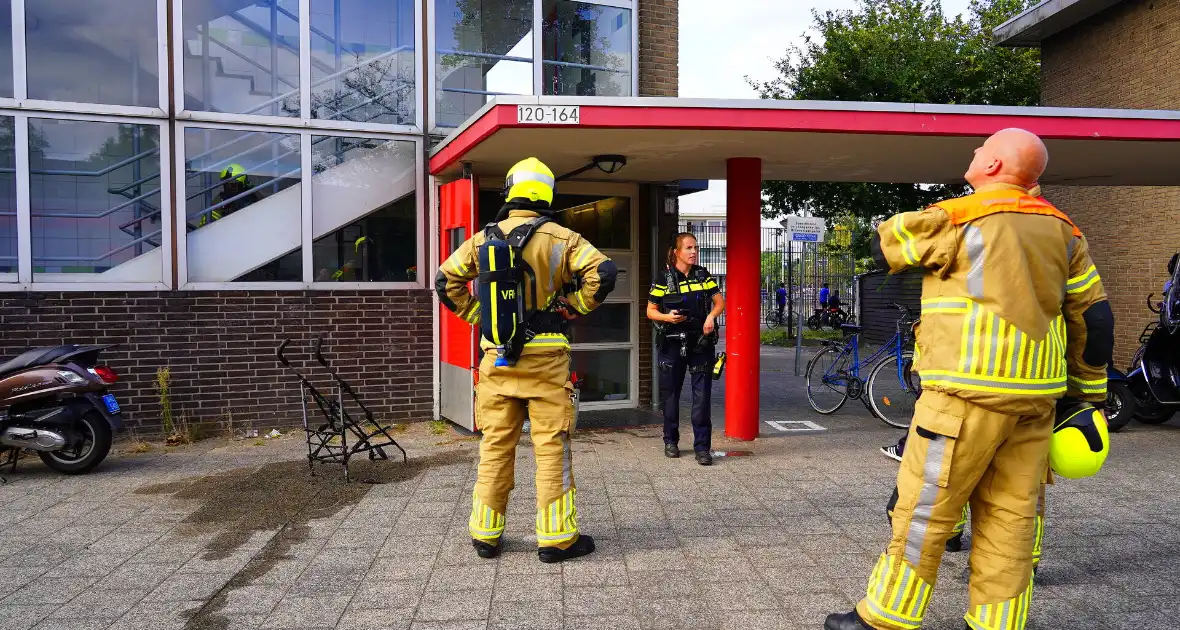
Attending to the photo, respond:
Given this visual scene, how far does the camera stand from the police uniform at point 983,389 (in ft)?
9.79

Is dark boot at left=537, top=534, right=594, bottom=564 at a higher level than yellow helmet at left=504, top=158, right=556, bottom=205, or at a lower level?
lower

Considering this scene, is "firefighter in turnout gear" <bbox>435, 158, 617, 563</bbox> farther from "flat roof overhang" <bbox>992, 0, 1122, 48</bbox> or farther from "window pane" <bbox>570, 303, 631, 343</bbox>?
"flat roof overhang" <bbox>992, 0, 1122, 48</bbox>

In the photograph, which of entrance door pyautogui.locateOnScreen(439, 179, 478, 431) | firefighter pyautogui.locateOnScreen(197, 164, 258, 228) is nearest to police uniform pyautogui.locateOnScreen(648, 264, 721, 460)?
entrance door pyautogui.locateOnScreen(439, 179, 478, 431)

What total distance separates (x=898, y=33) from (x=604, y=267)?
1877cm

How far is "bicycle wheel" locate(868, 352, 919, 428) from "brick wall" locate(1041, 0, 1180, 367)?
617cm

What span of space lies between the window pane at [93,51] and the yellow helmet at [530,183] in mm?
4791

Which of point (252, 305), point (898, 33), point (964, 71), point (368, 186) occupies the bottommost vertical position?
point (252, 305)

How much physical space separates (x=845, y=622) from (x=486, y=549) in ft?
6.16

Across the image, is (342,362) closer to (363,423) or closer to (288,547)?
(363,423)

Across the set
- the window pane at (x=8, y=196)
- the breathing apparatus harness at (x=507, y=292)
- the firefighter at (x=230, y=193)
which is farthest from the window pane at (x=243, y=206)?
the breathing apparatus harness at (x=507, y=292)

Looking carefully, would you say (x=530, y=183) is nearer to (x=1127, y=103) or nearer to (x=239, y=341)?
(x=239, y=341)

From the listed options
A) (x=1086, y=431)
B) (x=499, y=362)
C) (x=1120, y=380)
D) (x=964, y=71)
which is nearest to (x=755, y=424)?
(x=1120, y=380)

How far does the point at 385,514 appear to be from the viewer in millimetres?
5242

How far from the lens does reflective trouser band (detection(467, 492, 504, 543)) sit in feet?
14.4
